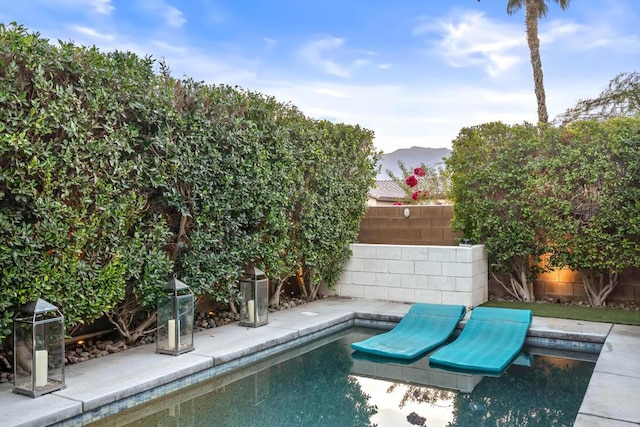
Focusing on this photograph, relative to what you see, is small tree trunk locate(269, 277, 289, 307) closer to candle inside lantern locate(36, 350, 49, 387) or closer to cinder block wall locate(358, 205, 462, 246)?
cinder block wall locate(358, 205, 462, 246)

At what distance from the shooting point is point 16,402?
11.9 ft

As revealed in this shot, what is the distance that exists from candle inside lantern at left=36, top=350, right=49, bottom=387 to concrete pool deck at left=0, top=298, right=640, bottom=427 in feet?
0.42

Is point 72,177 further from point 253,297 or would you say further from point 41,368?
point 253,297

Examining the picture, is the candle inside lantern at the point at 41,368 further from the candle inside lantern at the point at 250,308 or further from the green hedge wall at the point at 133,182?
the candle inside lantern at the point at 250,308

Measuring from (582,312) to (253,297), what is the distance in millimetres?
4638

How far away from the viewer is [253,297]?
6.27m

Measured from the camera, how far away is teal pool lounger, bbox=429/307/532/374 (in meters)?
5.12

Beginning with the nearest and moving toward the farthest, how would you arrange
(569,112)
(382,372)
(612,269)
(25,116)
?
1. (25,116)
2. (382,372)
3. (612,269)
4. (569,112)

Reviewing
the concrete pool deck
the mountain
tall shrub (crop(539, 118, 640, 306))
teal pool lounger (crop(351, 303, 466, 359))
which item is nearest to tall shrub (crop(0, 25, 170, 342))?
the concrete pool deck

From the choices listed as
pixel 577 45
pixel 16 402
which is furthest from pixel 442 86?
pixel 16 402

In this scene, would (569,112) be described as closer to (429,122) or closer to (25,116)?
(429,122)

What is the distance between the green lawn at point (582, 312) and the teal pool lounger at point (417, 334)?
143cm

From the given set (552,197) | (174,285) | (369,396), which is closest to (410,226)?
(552,197)

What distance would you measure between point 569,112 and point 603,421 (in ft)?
57.4
